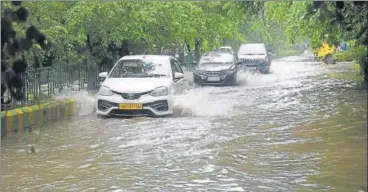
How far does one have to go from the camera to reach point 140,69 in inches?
562

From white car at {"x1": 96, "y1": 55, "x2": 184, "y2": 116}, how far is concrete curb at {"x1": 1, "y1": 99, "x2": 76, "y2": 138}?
995 millimetres

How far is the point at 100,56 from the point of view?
66.8 ft

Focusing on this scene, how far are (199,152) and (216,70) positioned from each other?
14.5 meters

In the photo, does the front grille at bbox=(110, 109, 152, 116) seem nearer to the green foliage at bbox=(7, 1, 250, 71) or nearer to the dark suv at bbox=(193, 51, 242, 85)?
the green foliage at bbox=(7, 1, 250, 71)

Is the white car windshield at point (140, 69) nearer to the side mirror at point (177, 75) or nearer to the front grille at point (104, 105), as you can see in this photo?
the side mirror at point (177, 75)

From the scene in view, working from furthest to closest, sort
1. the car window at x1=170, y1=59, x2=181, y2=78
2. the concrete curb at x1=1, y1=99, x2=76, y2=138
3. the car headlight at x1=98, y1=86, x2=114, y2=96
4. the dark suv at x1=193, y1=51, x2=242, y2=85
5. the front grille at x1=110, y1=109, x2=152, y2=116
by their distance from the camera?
the dark suv at x1=193, y1=51, x2=242, y2=85
the car window at x1=170, y1=59, x2=181, y2=78
the car headlight at x1=98, y1=86, x2=114, y2=96
the front grille at x1=110, y1=109, x2=152, y2=116
the concrete curb at x1=1, y1=99, x2=76, y2=138

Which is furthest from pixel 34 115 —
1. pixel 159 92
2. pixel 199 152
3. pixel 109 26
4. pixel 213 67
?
pixel 213 67

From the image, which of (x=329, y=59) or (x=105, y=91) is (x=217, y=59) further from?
(x=329, y=59)

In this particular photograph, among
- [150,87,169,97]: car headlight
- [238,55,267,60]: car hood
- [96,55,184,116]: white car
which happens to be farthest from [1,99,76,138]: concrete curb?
[238,55,267,60]: car hood

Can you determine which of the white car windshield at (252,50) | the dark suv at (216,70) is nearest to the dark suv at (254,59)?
the white car windshield at (252,50)

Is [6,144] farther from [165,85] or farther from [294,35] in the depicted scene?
[294,35]

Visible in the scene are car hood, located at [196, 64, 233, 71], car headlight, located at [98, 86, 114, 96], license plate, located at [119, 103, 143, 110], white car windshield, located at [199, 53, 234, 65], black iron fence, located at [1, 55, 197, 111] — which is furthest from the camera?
white car windshield, located at [199, 53, 234, 65]

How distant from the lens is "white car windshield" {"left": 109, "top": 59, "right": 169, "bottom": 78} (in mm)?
14094

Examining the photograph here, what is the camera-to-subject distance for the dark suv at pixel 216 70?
23812 mm
